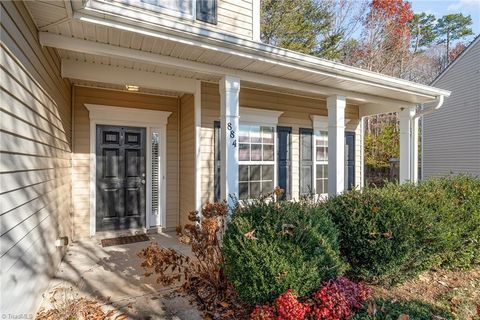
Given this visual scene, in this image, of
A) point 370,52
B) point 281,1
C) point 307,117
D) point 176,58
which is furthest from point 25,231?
point 370,52

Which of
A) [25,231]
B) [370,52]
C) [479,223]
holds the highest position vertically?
[370,52]

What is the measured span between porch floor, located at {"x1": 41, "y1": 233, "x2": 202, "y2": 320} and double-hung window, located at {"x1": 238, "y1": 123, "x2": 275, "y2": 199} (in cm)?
170

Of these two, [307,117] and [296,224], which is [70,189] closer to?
[296,224]

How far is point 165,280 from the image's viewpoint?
2.87 metres

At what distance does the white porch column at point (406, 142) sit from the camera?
6234 millimetres

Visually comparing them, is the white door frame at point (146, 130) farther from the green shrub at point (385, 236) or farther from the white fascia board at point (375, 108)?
the white fascia board at point (375, 108)

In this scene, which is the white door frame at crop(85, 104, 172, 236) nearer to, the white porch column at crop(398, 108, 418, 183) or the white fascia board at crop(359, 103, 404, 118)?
the white fascia board at crop(359, 103, 404, 118)

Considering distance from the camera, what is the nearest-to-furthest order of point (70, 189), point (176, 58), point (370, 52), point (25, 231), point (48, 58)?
point (25, 231), point (48, 58), point (176, 58), point (70, 189), point (370, 52)

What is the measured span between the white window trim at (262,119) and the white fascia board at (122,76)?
112 centimetres

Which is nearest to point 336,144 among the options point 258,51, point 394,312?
point 258,51

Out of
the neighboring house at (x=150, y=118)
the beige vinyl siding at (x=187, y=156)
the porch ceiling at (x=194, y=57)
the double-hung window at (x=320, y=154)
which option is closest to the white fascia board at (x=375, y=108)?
the neighboring house at (x=150, y=118)

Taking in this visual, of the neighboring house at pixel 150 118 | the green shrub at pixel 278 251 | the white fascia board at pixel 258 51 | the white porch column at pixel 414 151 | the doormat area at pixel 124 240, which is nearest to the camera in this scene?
the green shrub at pixel 278 251

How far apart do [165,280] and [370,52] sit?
55.2 feet

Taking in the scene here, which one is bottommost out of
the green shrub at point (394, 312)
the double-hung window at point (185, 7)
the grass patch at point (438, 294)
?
the grass patch at point (438, 294)
